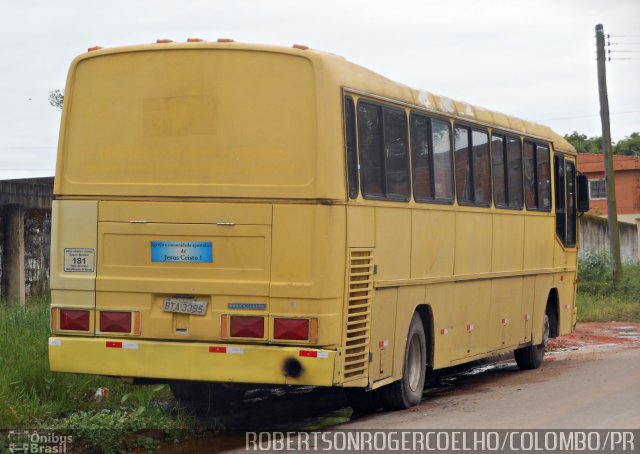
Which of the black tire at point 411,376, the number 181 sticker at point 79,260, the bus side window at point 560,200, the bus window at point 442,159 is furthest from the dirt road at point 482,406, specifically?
the bus window at point 442,159

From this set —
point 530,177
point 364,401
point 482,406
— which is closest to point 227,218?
point 364,401

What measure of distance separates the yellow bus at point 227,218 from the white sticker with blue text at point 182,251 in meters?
0.01

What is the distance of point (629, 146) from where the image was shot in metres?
71.1

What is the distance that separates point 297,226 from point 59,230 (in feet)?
7.43

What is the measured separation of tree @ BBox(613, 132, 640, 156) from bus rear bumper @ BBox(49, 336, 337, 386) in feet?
208

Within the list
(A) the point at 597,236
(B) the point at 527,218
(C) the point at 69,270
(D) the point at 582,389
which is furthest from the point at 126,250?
(A) the point at 597,236

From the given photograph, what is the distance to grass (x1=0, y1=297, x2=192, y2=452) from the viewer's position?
382 inches

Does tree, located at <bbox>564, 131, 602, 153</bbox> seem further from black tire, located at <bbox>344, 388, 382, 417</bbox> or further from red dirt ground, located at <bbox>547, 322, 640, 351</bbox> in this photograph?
black tire, located at <bbox>344, 388, 382, 417</bbox>

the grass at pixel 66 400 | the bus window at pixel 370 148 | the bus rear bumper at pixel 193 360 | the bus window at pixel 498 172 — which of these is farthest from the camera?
the bus window at pixel 498 172

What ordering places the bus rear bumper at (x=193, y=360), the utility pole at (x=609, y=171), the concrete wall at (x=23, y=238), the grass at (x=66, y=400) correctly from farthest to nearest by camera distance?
the utility pole at (x=609, y=171) → the concrete wall at (x=23, y=238) → the bus rear bumper at (x=193, y=360) → the grass at (x=66, y=400)

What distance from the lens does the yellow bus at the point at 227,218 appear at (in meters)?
10.0

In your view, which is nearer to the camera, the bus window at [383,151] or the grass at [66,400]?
the grass at [66,400]

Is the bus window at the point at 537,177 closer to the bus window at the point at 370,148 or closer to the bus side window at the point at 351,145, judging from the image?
the bus window at the point at 370,148

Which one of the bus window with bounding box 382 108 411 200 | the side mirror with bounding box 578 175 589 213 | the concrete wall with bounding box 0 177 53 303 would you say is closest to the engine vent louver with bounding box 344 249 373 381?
the bus window with bounding box 382 108 411 200
